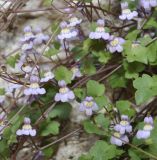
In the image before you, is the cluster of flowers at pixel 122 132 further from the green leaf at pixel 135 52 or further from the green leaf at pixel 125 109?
the green leaf at pixel 135 52

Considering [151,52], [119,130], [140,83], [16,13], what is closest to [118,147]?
[119,130]

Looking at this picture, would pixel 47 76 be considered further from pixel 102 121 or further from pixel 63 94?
pixel 102 121

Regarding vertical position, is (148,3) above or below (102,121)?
above

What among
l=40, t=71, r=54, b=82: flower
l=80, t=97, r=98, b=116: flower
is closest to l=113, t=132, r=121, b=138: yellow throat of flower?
l=80, t=97, r=98, b=116: flower

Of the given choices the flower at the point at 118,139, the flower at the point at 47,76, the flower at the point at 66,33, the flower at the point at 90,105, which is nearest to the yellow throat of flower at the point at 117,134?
the flower at the point at 118,139

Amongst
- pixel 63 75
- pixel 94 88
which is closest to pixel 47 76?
pixel 63 75

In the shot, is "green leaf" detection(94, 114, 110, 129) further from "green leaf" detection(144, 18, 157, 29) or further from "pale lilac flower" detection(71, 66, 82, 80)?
"green leaf" detection(144, 18, 157, 29)

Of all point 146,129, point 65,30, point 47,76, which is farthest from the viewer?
point 65,30
